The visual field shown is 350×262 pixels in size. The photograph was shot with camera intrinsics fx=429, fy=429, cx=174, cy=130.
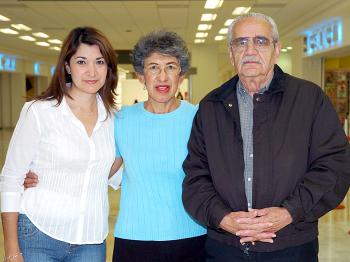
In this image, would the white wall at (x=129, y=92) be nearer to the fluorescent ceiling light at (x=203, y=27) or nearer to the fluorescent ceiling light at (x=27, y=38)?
the fluorescent ceiling light at (x=203, y=27)

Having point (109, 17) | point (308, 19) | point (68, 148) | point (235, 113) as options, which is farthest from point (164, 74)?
point (308, 19)

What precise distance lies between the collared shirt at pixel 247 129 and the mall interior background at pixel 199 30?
2.72 metres

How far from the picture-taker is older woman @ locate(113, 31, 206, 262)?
83.9 inches

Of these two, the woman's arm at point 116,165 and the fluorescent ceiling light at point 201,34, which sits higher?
the fluorescent ceiling light at point 201,34

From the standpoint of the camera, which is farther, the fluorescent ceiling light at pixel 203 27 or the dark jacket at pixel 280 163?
the fluorescent ceiling light at pixel 203 27

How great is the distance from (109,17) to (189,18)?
2207 millimetres

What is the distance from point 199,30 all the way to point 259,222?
13.2 m

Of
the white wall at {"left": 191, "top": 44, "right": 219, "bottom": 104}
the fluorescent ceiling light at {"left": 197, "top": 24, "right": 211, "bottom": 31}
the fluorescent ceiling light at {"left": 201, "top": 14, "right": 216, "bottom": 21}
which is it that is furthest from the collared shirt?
the white wall at {"left": 191, "top": 44, "right": 219, "bottom": 104}

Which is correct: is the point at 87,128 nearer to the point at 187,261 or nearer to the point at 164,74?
the point at 164,74

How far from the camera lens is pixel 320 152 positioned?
1830mm

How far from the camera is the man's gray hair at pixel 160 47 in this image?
223cm

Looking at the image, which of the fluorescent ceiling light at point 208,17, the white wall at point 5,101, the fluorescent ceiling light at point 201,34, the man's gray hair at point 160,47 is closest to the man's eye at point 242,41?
the man's gray hair at point 160,47

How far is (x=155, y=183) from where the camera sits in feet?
7.02

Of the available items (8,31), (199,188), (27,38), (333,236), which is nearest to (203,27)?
(8,31)
